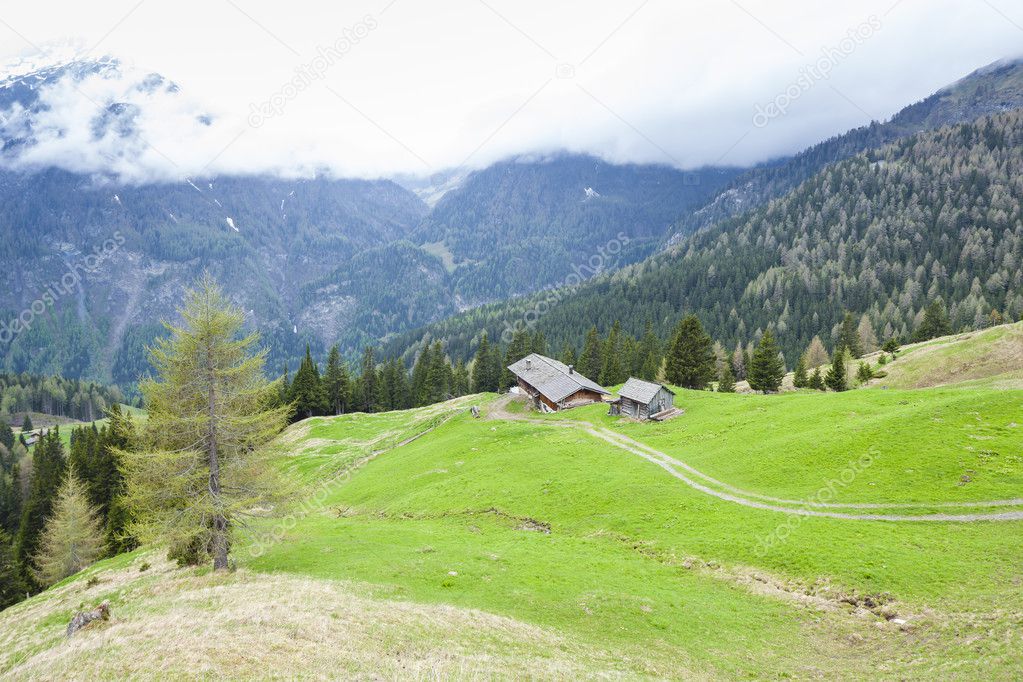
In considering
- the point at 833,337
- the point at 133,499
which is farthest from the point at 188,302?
the point at 833,337

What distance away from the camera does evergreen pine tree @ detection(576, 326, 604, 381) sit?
381 ft

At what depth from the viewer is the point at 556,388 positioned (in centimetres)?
8344

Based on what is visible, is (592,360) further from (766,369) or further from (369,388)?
(369,388)

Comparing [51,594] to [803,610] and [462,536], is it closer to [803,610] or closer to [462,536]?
[462,536]

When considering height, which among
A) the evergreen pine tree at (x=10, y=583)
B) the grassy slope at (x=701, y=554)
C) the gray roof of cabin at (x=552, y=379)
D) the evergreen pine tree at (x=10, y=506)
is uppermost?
the gray roof of cabin at (x=552, y=379)

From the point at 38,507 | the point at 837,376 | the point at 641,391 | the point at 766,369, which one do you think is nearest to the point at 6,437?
the point at 38,507

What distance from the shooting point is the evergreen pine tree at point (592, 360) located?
381ft

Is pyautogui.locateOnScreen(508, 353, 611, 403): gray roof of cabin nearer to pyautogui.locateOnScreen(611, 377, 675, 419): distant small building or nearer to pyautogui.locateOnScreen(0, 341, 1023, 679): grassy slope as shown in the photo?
pyautogui.locateOnScreen(611, 377, 675, 419): distant small building

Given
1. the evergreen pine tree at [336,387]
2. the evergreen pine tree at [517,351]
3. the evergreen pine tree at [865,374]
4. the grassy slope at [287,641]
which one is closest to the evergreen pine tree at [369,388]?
the evergreen pine tree at [336,387]

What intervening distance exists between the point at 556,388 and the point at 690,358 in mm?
24465

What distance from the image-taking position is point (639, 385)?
229 feet

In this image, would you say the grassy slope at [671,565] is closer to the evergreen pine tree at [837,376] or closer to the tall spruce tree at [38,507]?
the evergreen pine tree at [837,376]

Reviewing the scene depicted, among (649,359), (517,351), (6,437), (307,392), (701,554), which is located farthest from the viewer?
(6,437)

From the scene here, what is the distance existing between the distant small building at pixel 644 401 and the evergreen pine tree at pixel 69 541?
220 feet
